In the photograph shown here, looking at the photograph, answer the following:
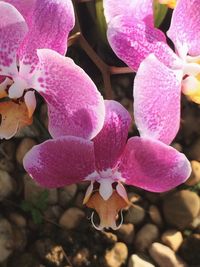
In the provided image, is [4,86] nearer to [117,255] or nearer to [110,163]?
[110,163]

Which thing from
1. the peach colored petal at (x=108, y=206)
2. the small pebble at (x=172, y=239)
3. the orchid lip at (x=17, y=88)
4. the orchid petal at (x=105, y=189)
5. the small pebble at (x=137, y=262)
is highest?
the orchid lip at (x=17, y=88)

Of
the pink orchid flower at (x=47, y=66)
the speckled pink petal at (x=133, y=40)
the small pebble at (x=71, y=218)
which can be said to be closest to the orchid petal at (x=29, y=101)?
the pink orchid flower at (x=47, y=66)

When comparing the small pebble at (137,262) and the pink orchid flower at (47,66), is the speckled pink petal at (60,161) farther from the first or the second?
the small pebble at (137,262)

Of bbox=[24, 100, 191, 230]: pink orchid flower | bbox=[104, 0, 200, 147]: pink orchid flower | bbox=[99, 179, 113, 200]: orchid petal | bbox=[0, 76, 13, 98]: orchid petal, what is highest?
bbox=[104, 0, 200, 147]: pink orchid flower

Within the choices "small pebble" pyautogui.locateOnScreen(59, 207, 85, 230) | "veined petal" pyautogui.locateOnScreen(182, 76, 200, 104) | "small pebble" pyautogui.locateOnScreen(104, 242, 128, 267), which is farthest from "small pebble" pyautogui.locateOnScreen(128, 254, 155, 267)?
"veined petal" pyautogui.locateOnScreen(182, 76, 200, 104)

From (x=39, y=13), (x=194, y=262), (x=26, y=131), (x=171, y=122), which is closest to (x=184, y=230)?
(x=194, y=262)

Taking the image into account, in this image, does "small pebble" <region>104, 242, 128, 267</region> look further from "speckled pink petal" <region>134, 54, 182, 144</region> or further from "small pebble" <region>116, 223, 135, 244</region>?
"speckled pink petal" <region>134, 54, 182, 144</region>

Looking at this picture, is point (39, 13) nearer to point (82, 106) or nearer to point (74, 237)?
point (82, 106)
